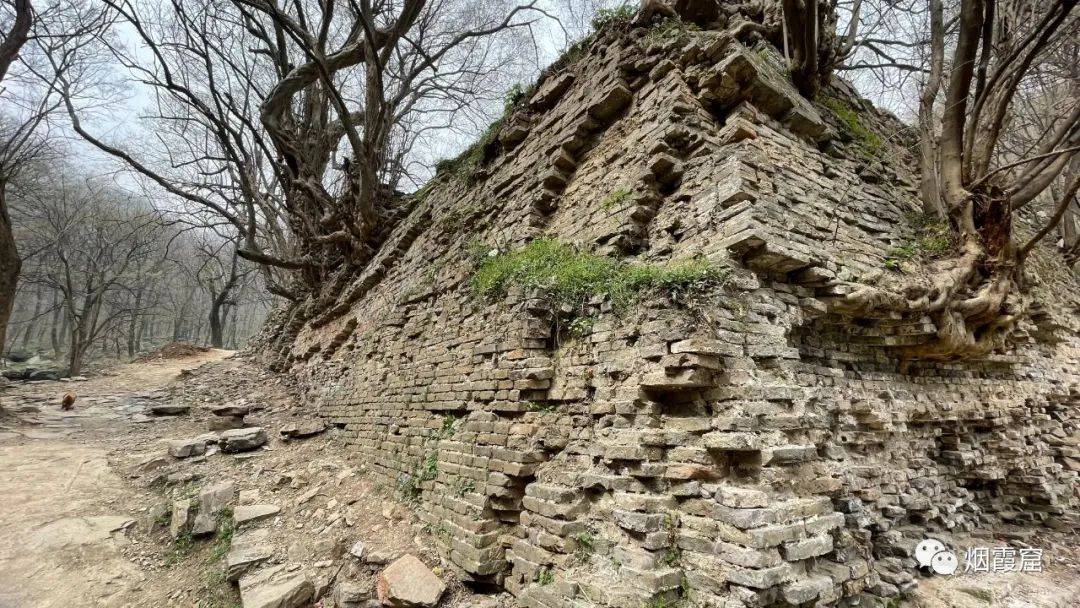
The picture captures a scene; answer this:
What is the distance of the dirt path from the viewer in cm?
372

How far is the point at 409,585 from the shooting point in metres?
3.43

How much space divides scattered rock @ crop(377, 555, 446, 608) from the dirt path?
7.21 feet

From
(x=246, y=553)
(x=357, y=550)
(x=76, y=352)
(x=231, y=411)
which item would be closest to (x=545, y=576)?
(x=357, y=550)

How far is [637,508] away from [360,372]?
17.6 ft

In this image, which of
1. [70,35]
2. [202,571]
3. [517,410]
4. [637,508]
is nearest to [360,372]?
[202,571]

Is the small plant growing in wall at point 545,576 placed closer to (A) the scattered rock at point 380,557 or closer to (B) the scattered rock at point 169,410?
(A) the scattered rock at point 380,557

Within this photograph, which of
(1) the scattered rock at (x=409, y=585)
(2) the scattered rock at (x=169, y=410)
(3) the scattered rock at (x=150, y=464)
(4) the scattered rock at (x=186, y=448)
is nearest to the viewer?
(1) the scattered rock at (x=409, y=585)

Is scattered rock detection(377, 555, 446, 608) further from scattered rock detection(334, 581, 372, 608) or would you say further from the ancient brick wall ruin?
the ancient brick wall ruin

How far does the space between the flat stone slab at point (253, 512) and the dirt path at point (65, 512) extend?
0.78m

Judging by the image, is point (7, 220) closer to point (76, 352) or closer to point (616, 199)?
point (76, 352)

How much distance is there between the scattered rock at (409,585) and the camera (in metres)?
3.32

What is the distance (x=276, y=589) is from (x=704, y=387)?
377 centimetres

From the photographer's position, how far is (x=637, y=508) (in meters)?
2.73

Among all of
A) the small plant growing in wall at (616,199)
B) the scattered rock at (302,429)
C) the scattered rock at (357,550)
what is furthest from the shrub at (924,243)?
the scattered rock at (302,429)
